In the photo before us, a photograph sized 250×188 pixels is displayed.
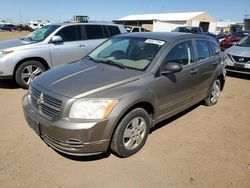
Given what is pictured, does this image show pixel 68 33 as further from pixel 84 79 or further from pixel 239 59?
pixel 239 59

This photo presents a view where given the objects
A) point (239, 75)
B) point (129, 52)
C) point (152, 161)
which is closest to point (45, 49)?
point (129, 52)

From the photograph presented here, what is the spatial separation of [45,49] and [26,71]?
0.77 m

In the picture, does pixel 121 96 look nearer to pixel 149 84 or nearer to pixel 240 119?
pixel 149 84

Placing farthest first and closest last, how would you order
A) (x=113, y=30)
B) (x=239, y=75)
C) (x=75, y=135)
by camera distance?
(x=239, y=75) < (x=113, y=30) < (x=75, y=135)

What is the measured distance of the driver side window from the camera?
407 cm

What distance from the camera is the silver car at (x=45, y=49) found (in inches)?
247

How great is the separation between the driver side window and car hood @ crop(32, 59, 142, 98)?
0.73 metres

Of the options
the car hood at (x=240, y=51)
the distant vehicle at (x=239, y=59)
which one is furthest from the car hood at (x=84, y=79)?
the car hood at (x=240, y=51)

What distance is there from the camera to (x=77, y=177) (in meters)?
3.11

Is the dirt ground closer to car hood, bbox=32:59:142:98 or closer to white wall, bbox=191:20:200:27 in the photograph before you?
car hood, bbox=32:59:142:98

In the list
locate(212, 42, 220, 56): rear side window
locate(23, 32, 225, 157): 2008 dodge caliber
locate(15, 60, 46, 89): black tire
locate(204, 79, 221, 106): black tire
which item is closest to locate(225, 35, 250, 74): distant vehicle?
locate(204, 79, 221, 106): black tire

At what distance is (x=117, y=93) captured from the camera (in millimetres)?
3219

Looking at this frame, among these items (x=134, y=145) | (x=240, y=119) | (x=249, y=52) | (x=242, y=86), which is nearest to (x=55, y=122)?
(x=134, y=145)

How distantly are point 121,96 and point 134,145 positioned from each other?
0.86 metres
